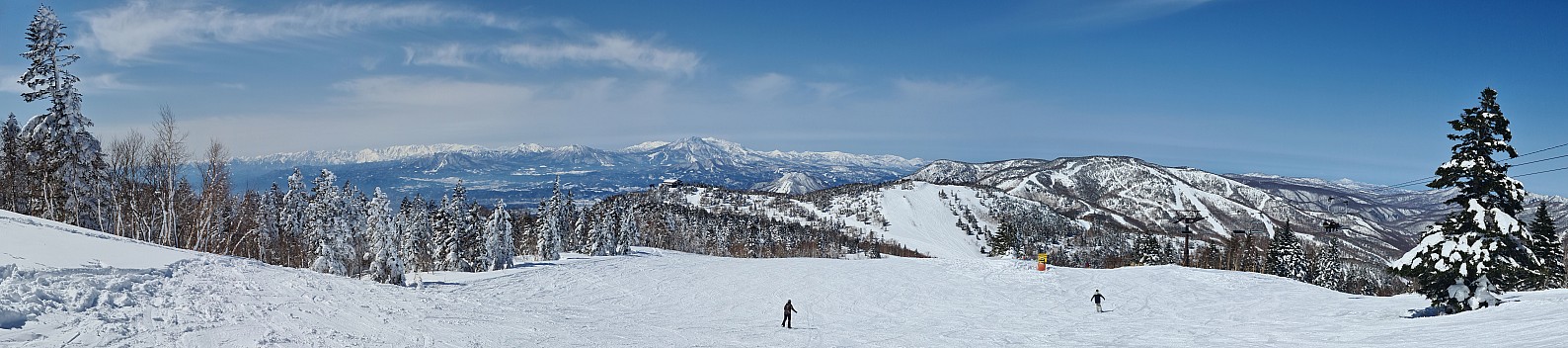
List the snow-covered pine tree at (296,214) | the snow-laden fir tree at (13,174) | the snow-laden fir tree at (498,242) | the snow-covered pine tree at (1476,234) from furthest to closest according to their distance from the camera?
the snow-covered pine tree at (296,214) < the snow-laden fir tree at (498,242) < the snow-laden fir tree at (13,174) < the snow-covered pine tree at (1476,234)

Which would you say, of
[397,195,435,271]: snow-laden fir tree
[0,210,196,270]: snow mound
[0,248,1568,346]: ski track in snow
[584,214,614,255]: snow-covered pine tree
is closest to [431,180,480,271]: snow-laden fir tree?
[397,195,435,271]: snow-laden fir tree

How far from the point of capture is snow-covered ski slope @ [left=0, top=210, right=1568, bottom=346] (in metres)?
17.4

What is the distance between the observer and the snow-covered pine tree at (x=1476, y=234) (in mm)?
23453

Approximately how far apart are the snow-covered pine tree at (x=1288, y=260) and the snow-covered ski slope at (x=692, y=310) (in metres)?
24.4

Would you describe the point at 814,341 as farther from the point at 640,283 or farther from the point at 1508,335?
the point at 640,283

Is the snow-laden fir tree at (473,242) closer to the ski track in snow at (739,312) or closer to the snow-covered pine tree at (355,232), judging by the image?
the ski track in snow at (739,312)

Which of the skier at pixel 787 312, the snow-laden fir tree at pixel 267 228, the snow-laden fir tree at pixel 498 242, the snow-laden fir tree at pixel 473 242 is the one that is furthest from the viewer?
the snow-laden fir tree at pixel 267 228

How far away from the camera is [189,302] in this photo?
19.8m

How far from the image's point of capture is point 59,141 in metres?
36.7

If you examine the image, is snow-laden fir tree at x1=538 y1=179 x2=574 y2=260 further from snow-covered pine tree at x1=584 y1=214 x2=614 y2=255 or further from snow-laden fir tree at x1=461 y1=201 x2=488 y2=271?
snow-laden fir tree at x1=461 y1=201 x2=488 y2=271


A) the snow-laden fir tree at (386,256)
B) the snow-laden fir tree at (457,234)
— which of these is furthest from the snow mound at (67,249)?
the snow-laden fir tree at (457,234)

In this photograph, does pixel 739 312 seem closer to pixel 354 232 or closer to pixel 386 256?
pixel 386 256

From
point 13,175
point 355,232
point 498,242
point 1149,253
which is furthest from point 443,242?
point 1149,253

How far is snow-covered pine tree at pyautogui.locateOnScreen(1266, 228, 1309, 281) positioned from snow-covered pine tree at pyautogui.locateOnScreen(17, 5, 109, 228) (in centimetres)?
9909
